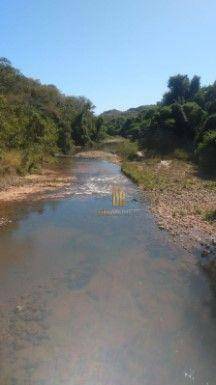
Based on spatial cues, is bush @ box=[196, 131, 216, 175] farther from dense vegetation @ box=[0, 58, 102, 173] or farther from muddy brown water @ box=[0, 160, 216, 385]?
muddy brown water @ box=[0, 160, 216, 385]

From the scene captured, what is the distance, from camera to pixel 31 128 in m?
43.4

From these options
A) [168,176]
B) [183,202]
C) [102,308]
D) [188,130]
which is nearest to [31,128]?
[168,176]

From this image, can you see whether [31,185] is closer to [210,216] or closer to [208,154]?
[208,154]

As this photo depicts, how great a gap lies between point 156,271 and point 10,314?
5491 millimetres

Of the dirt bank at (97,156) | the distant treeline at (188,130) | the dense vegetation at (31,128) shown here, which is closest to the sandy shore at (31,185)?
the dense vegetation at (31,128)

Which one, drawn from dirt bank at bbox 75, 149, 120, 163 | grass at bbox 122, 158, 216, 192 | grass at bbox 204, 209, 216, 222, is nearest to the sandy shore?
grass at bbox 122, 158, 216, 192

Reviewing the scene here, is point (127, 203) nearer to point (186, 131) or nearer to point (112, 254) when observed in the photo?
point (112, 254)

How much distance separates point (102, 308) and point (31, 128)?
3389cm

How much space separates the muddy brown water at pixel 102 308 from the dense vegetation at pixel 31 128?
1688 centimetres

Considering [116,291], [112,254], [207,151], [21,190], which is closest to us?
[116,291]

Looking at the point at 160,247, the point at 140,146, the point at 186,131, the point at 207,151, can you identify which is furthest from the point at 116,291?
the point at 140,146

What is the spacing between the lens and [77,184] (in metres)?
34.2

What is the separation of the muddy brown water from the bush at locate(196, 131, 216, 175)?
56.1 feet

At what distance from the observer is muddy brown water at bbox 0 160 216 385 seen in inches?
368
